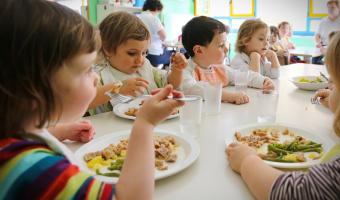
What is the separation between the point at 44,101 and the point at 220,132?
650 millimetres

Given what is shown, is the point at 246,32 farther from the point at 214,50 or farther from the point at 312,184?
the point at 312,184

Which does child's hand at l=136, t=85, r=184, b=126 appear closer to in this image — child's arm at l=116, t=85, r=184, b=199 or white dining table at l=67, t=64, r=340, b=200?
child's arm at l=116, t=85, r=184, b=199

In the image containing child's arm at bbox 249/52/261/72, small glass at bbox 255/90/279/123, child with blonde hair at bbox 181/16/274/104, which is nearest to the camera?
small glass at bbox 255/90/279/123

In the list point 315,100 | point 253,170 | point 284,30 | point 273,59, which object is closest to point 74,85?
point 253,170

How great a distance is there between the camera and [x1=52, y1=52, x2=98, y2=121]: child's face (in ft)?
1.75

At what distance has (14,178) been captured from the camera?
45 cm

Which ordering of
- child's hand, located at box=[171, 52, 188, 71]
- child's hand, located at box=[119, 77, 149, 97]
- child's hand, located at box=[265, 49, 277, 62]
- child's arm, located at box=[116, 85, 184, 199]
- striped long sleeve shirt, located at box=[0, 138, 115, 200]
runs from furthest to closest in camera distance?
child's hand, located at box=[265, 49, 277, 62], child's hand, located at box=[171, 52, 188, 71], child's hand, located at box=[119, 77, 149, 97], child's arm, located at box=[116, 85, 184, 199], striped long sleeve shirt, located at box=[0, 138, 115, 200]

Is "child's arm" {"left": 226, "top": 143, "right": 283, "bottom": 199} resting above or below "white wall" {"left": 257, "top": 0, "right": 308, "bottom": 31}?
below

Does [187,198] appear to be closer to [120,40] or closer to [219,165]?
[219,165]

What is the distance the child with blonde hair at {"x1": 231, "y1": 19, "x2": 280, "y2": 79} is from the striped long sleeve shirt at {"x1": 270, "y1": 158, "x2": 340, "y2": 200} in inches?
64.9

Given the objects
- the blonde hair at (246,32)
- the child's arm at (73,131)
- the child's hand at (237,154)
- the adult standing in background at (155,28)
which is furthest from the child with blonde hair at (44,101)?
the adult standing in background at (155,28)

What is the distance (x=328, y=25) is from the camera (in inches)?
198

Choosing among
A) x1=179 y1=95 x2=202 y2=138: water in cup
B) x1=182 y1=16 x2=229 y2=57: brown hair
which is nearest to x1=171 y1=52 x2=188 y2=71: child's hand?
x1=182 y1=16 x2=229 y2=57: brown hair

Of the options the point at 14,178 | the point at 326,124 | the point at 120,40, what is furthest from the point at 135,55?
the point at 14,178
